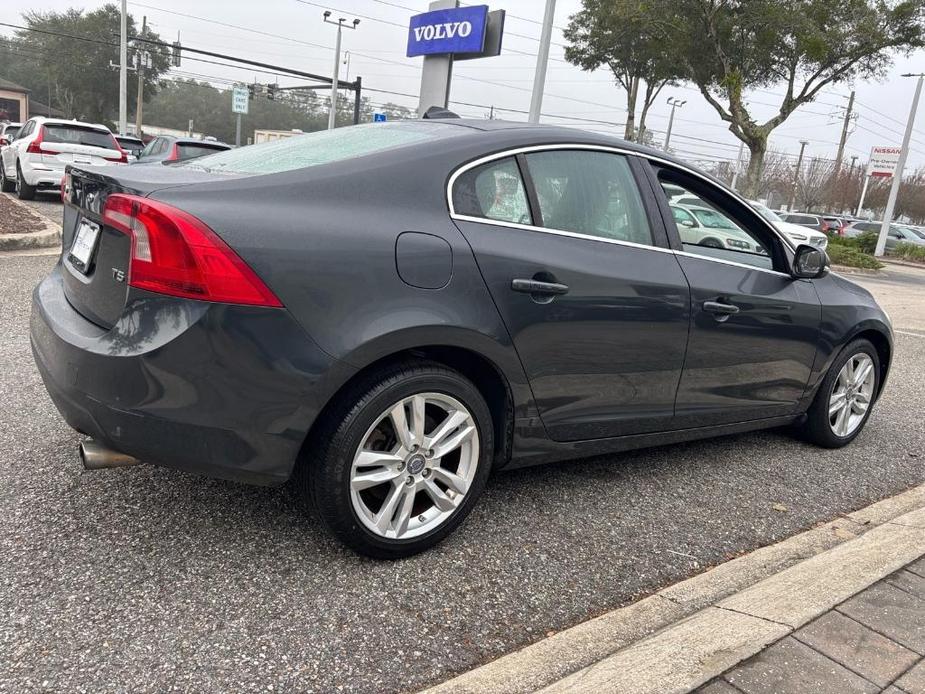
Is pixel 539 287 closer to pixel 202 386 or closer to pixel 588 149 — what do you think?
pixel 588 149

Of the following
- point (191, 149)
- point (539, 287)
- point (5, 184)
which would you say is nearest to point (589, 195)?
point (539, 287)

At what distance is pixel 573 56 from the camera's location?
103 ft

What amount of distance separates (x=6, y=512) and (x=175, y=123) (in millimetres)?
92057

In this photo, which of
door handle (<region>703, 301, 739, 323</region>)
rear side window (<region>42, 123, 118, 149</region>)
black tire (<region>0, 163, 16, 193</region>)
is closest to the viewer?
door handle (<region>703, 301, 739, 323</region>)

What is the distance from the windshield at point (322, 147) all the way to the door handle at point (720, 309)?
1.32 meters

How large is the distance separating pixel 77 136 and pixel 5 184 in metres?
3.86

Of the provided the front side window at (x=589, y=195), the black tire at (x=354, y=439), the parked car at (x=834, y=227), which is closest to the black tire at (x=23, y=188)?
the front side window at (x=589, y=195)

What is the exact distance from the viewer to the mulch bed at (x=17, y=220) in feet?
29.1

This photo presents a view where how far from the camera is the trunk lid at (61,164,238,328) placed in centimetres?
230

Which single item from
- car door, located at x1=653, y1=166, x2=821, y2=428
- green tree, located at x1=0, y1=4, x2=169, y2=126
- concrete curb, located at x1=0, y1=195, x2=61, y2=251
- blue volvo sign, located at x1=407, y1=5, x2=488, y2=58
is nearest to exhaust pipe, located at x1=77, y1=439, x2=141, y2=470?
car door, located at x1=653, y1=166, x2=821, y2=428

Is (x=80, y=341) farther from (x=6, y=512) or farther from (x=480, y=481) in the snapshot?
(x=480, y=481)

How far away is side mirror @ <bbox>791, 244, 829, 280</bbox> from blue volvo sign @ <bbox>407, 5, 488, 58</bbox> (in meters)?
13.9

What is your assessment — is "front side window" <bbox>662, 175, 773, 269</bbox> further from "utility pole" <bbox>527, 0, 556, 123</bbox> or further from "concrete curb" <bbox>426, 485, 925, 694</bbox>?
"utility pole" <bbox>527, 0, 556, 123</bbox>

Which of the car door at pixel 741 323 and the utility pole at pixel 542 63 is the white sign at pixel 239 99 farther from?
the car door at pixel 741 323
